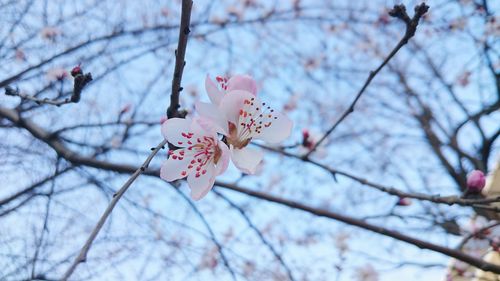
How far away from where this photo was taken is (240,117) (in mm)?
A: 894

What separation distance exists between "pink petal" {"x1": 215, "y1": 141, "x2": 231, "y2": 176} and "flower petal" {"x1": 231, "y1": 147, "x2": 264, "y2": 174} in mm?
21

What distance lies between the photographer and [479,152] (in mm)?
4797

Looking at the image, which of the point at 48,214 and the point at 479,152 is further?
the point at 479,152

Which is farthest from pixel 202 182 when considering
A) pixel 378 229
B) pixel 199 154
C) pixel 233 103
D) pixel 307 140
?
pixel 307 140

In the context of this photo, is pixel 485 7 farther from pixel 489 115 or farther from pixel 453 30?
pixel 489 115

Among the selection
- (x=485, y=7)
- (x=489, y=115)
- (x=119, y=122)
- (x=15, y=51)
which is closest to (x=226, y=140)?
(x=119, y=122)

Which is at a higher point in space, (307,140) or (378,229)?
(307,140)

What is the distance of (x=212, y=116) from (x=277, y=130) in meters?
0.16

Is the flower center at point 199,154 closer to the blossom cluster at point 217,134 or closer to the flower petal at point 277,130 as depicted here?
the blossom cluster at point 217,134

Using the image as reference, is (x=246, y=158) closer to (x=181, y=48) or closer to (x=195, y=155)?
(x=195, y=155)

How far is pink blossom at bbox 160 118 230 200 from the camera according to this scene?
863 mm

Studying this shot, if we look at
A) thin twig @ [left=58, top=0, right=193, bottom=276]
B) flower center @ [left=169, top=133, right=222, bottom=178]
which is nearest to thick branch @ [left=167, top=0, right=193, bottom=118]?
thin twig @ [left=58, top=0, right=193, bottom=276]

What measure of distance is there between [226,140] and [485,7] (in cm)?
415

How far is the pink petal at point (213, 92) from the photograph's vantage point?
0.88 metres
